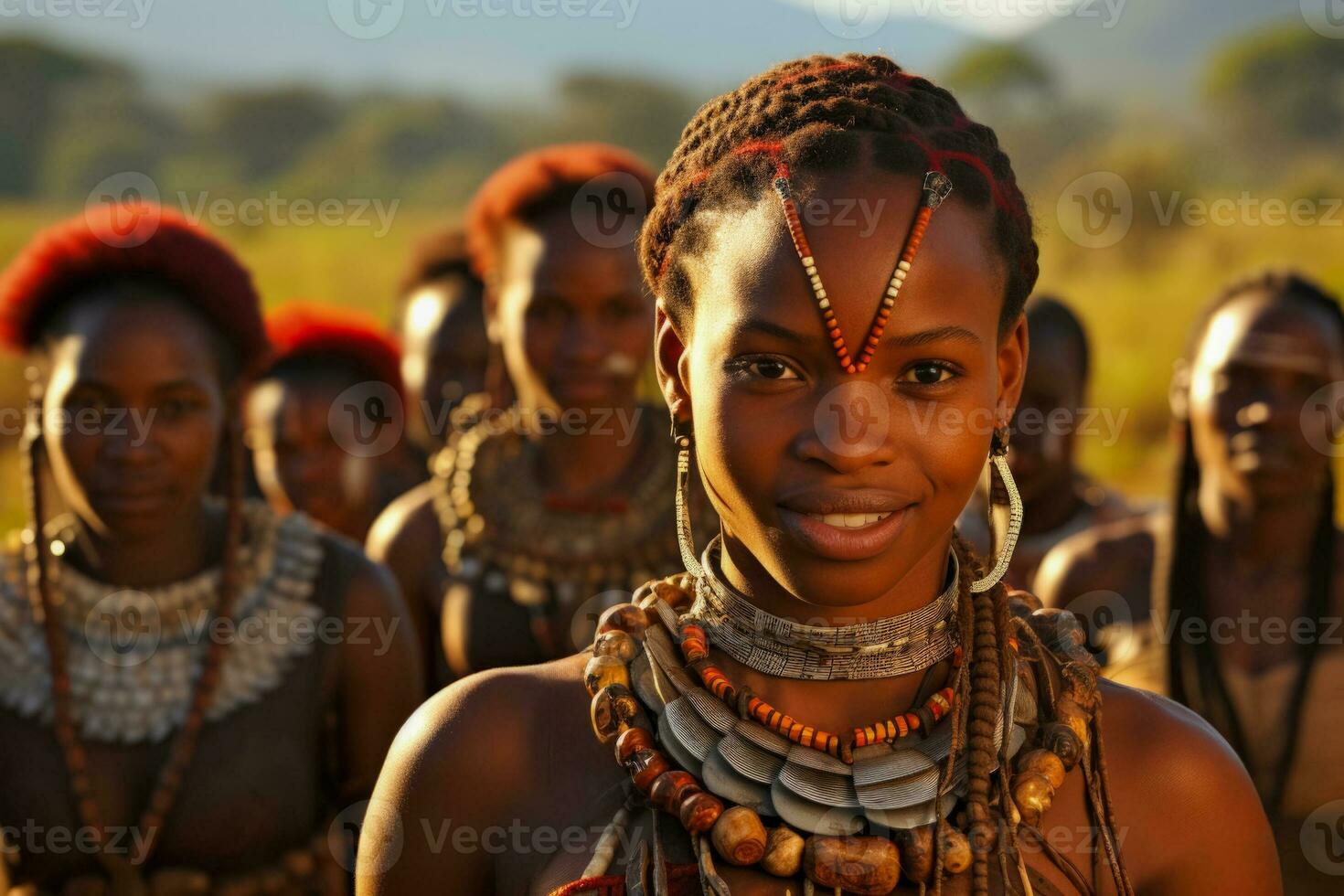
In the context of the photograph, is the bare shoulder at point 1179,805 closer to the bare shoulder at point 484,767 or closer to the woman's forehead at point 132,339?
the bare shoulder at point 484,767

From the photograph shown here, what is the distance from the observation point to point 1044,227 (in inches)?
117

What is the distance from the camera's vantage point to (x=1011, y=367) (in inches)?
106

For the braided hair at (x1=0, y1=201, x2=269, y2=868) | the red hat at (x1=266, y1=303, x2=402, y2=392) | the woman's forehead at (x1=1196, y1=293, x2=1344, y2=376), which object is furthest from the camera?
the red hat at (x1=266, y1=303, x2=402, y2=392)

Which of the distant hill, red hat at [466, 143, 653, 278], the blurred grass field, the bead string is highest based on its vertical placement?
the distant hill

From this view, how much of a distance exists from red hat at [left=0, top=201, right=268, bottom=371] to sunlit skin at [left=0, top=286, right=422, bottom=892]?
60mm

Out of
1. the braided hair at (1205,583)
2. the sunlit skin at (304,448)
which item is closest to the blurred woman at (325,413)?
the sunlit skin at (304,448)

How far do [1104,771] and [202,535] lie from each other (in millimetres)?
2788

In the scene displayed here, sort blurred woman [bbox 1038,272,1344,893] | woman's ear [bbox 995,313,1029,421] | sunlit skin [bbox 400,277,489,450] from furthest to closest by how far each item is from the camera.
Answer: sunlit skin [bbox 400,277,489,450] → blurred woman [bbox 1038,272,1344,893] → woman's ear [bbox 995,313,1029,421]

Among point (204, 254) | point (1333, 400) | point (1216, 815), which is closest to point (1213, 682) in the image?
point (1333, 400)

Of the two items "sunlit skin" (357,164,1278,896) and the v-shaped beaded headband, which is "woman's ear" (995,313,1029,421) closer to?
"sunlit skin" (357,164,1278,896)

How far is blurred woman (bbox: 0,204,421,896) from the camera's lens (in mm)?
4227

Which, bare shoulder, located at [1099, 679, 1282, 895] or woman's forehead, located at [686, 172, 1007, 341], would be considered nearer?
woman's forehead, located at [686, 172, 1007, 341]

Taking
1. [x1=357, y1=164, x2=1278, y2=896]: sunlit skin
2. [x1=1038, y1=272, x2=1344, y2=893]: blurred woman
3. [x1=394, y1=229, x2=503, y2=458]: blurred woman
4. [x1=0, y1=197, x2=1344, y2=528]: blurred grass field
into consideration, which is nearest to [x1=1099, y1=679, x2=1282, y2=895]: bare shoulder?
[x1=357, y1=164, x2=1278, y2=896]: sunlit skin

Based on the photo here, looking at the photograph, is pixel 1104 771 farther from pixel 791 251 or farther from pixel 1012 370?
pixel 791 251
